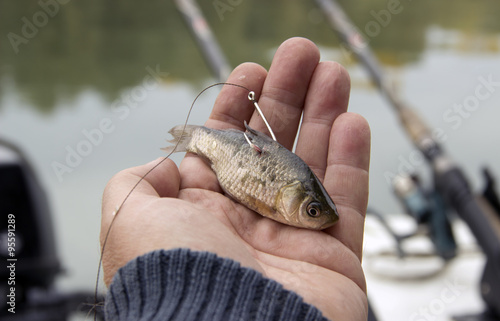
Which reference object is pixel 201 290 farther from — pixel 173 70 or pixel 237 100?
pixel 173 70

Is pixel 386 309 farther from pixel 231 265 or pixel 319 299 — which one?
pixel 231 265

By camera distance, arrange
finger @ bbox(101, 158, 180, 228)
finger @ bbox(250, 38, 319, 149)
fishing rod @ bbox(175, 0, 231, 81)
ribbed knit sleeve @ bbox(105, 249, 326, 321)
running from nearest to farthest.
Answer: ribbed knit sleeve @ bbox(105, 249, 326, 321)
finger @ bbox(101, 158, 180, 228)
finger @ bbox(250, 38, 319, 149)
fishing rod @ bbox(175, 0, 231, 81)

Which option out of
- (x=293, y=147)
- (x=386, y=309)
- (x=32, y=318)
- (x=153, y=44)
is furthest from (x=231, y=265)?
(x=153, y=44)

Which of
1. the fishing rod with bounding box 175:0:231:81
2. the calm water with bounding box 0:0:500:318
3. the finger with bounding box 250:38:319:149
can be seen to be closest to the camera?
the finger with bounding box 250:38:319:149

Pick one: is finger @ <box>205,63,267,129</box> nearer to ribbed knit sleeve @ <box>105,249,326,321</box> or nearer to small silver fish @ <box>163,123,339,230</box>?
small silver fish @ <box>163,123,339,230</box>

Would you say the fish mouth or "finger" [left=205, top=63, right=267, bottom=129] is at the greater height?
"finger" [left=205, top=63, right=267, bottom=129]

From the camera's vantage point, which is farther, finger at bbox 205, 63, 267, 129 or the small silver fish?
finger at bbox 205, 63, 267, 129

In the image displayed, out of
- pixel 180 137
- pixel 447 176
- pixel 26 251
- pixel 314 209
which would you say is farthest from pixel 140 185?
pixel 447 176

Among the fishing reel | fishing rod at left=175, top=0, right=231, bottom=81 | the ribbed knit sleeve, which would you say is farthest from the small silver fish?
the fishing reel
